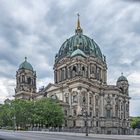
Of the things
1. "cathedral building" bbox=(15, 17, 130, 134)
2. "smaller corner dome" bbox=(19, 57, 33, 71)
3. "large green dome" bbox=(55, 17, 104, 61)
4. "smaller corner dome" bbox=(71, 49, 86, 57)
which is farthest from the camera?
"smaller corner dome" bbox=(19, 57, 33, 71)

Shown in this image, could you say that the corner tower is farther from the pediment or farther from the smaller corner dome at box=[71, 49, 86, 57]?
the smaller corner dome at box=[71, 49, 86, 57]

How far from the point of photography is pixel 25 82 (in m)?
138

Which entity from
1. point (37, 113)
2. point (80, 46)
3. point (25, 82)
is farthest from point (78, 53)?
point (37, 113)

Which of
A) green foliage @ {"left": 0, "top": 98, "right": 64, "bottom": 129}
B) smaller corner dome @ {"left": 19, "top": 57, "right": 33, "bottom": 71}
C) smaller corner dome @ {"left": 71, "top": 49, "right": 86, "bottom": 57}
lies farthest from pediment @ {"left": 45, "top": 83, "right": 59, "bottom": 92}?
green foliage @ {"left": 0, "top": 98, "right": 64, "bottom": 129}

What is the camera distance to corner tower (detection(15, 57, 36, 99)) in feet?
450

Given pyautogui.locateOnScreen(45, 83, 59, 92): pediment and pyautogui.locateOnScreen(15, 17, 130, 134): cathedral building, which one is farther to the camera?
pyautogui.locateOnScreen(45, 83, 59, 92): pediment

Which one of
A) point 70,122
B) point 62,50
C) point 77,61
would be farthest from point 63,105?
point 62,50

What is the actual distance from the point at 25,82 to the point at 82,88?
104 ft

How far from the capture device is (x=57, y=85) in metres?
124

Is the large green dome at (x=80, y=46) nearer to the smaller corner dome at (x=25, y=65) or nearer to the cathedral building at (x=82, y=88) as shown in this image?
the cathedral building at (x=82, y=88)

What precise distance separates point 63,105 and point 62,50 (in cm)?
2831

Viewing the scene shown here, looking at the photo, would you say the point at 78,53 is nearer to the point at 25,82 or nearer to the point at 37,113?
the point at 25,82

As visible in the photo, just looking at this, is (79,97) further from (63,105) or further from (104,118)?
(104,118)

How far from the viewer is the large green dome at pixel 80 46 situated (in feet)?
428
